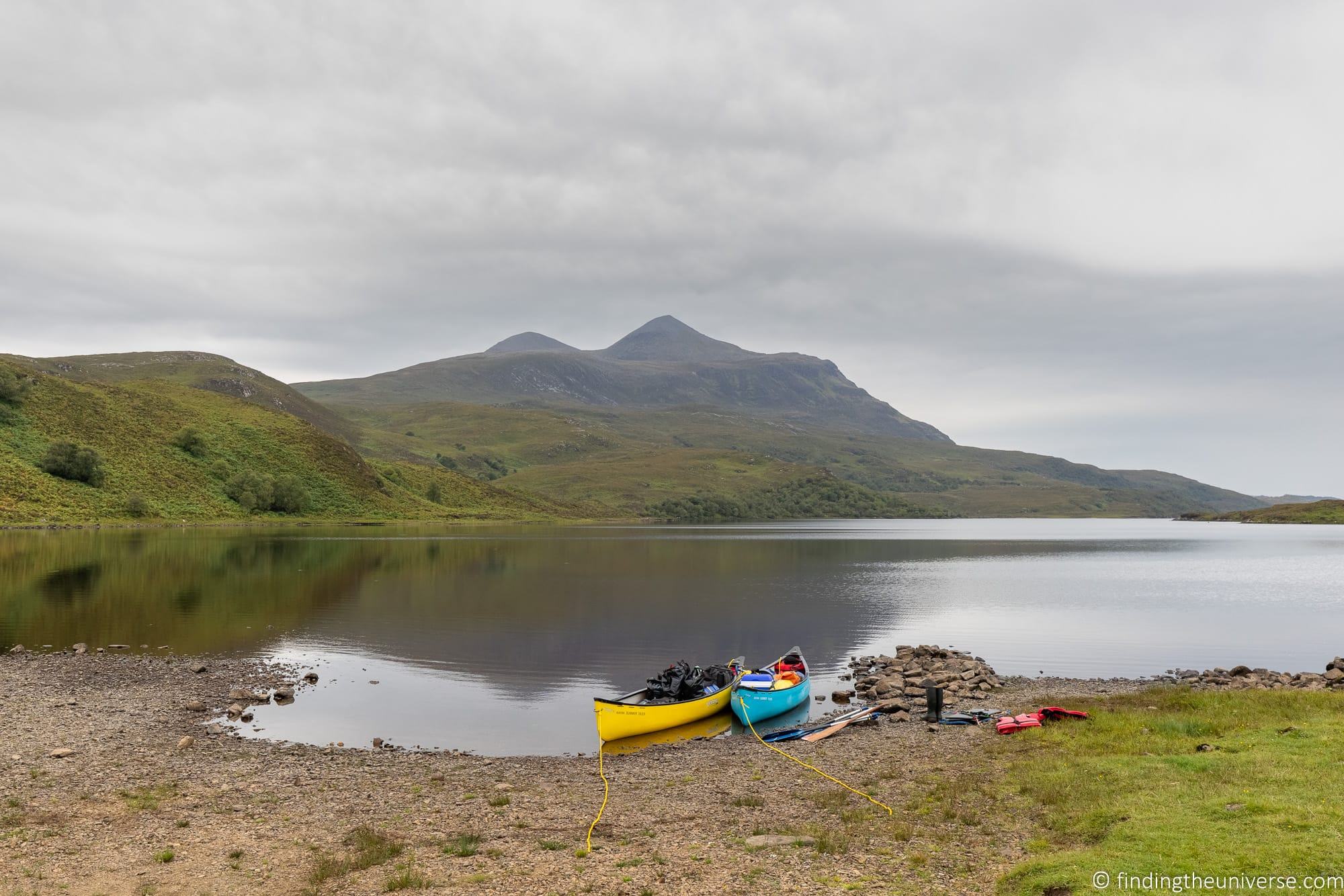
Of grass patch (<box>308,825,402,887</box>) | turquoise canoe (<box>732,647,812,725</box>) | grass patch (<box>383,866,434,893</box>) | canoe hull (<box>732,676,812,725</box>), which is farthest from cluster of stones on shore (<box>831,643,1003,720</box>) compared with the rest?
grass patch (<box>383,866,434,893</box>)

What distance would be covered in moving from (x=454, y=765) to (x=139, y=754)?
918 centimetres

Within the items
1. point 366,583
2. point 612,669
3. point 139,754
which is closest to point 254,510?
point 366,583

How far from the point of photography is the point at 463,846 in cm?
1702

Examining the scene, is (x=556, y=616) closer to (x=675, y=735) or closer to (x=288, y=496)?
(x=675, y=735)

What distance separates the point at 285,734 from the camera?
28.7 metres

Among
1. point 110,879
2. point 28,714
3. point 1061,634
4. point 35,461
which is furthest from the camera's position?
point 35,461

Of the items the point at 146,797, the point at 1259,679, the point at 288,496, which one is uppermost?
the point at 288,496

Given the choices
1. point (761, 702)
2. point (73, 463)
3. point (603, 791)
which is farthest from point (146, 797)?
point (73, 463)

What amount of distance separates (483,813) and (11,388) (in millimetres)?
180398

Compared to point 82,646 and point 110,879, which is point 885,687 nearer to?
point 110,879

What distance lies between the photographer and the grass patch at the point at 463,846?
655 inches

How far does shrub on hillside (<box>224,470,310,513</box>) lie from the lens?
563 feet

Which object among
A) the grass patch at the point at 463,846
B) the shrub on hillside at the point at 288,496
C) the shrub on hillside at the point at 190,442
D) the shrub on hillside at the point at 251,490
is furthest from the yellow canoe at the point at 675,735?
the shrub on hillside at the point at 190,442

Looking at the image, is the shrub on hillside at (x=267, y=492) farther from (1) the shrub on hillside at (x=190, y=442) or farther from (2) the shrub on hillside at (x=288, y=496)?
(1) the shrub on hillside at (x=190, y=442)
